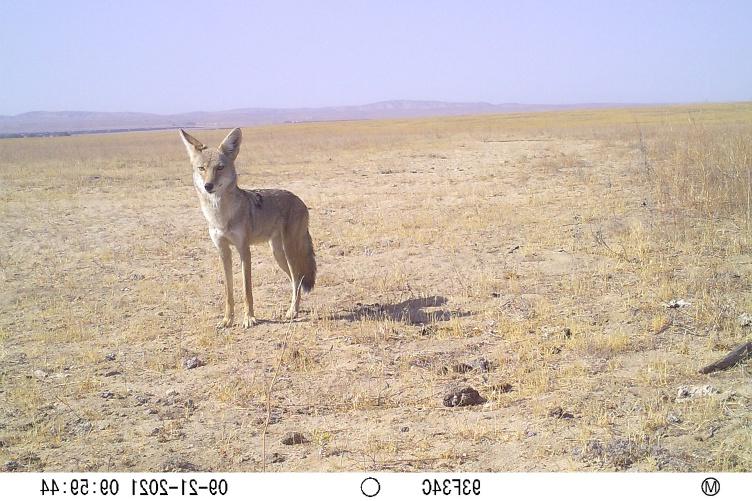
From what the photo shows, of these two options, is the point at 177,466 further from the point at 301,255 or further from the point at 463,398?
the point at 301,255

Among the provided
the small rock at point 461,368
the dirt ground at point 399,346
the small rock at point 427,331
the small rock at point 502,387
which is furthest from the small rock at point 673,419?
the small rock at point 427,331

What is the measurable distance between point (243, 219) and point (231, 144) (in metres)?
0.89

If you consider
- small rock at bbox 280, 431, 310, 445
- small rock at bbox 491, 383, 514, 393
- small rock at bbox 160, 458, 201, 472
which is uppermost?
small rock at bbox 491, 383, 514, 393

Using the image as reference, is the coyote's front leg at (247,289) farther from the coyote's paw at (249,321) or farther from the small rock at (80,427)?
the small rock at (80,427)

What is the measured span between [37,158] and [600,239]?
109 feet

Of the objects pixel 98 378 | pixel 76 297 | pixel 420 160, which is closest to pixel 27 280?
pixel 76 297

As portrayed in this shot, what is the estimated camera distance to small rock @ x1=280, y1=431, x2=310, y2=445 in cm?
453

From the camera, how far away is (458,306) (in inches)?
303

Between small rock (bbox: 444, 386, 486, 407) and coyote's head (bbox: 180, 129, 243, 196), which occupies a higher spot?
coyote's head (bbox: 180, 129, 243, 196)

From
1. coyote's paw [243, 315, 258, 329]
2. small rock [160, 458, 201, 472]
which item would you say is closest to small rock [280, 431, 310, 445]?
small rock [160, 458, 201, 472]

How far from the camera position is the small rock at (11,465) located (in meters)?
4.31

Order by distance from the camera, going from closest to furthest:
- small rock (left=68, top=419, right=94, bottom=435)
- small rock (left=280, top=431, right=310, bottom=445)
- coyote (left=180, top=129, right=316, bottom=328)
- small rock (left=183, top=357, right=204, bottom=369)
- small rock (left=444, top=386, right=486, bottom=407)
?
small rock (left=280, top=431, right=310, bottom=445), small rock (left=68, top=419, right=94, bottom=435), small rock (left=444, top=386, right=486, bottom=407), small rock (left=183, top=357, right=204, bottom=369), coyote (left=180, top=129, right=316, bottom=328)

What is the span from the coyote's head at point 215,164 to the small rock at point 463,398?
147 inches

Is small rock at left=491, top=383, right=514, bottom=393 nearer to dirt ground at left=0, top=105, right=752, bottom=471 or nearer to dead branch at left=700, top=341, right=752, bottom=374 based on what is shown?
dirt ground at left=0, top=105, right=752, bottom=471
